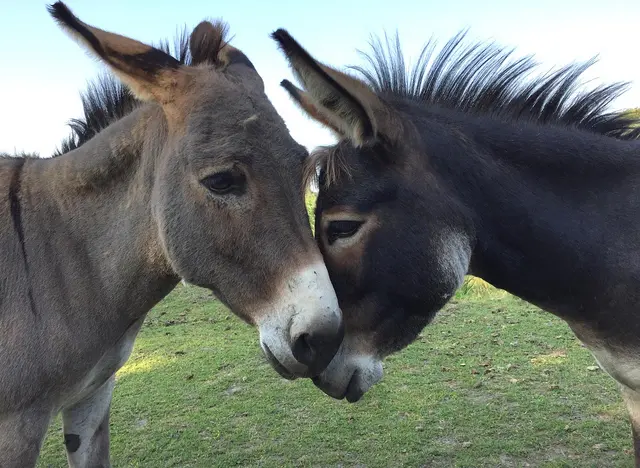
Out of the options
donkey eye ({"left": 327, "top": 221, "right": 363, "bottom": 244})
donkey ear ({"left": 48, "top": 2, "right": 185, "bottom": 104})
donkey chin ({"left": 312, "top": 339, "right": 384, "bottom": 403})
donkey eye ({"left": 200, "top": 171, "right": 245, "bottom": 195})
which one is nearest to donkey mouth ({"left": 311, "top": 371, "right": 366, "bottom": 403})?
donkey chin ({"left": 312, "top": 339, "right": 384, "bottom": 403})

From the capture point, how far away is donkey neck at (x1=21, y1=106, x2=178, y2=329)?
2.47 m

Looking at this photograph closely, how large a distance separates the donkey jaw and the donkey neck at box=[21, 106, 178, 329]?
2.34 ft

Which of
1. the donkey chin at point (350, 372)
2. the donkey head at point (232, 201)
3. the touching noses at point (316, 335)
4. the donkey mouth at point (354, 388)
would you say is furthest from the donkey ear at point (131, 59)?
the donkey mouth at point (354, 388)

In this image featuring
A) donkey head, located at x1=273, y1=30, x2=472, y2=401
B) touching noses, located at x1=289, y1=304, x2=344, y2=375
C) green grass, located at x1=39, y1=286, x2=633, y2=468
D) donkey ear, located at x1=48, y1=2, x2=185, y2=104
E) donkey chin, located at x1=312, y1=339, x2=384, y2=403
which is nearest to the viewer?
touching noses, located at x1=289, y1=304, x2=344, y2=375

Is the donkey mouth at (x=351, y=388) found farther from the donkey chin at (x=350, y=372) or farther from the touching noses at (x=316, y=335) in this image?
the touching noses at (x=316, y=335)

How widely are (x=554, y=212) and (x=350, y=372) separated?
132cm

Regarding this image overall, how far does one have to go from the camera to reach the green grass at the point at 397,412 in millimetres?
4402

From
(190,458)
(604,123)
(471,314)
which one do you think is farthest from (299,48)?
(471,314)

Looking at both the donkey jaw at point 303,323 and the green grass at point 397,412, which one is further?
the green grass at point 397,412

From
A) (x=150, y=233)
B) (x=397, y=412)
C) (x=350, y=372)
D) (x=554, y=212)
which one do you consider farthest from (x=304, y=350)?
(x=397, y=412)

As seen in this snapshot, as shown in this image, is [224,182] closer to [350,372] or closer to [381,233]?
[381,233]

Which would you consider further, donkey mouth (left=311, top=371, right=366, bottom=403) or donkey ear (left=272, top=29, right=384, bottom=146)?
donkey mouth (left=311, top=371, right=366, bottom=403)

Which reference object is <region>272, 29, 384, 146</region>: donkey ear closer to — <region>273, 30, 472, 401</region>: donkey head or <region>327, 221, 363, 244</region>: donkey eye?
<region>273, 30, 472, 401</region>: donkey head

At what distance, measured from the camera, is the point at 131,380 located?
6.82m
